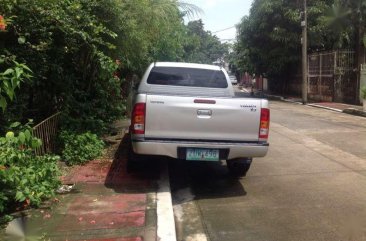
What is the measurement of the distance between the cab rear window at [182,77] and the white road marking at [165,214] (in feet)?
6.91

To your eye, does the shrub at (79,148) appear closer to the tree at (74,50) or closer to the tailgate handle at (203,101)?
the tree at (74,50)

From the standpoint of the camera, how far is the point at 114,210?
5.44 m

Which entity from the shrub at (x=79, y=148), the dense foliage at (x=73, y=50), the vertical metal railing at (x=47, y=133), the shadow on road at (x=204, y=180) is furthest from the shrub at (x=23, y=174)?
the shadow on road at (x=204, y=180)

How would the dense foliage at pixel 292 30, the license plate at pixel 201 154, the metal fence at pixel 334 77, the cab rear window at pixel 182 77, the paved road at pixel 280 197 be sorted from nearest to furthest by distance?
the paved road at pixel 280 197 → the license plate at pixel 201 154 → the cab rear window at pixel 182 77 → the metal fence at pixel 334 77 → the dense foliage at pixel 292 30

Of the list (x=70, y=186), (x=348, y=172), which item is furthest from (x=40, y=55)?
(x=348, y=172)

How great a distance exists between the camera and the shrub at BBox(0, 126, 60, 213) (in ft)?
15.6

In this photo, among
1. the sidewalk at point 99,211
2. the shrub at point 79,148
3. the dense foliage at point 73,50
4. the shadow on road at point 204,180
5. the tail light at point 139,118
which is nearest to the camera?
the sidewalk at point 99,211

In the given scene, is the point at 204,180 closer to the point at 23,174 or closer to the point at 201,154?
the point at 201,154

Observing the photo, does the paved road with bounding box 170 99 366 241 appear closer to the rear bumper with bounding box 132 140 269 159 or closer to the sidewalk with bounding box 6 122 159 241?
the sidewalk with bounding box 6 122 159 241

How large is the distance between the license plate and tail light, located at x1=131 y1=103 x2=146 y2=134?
0.71m

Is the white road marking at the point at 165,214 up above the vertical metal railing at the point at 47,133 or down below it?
below

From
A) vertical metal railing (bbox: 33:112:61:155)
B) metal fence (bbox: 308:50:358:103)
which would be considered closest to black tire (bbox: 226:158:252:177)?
vertical metal railing (bbox: 33:112:61:155)

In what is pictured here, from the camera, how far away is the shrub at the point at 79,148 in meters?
7.76

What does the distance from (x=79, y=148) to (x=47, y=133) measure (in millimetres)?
Result: 659
